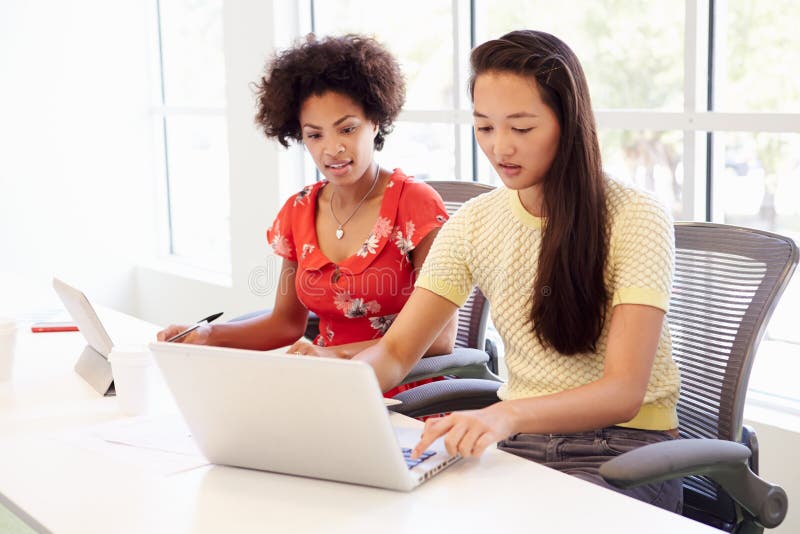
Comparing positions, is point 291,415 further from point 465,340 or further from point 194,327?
point 465,340

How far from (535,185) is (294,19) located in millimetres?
2539

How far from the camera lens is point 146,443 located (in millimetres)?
1509

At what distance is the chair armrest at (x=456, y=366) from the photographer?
1.90 m

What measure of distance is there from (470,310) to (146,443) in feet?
2.97

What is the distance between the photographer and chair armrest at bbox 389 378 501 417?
5.69 feet

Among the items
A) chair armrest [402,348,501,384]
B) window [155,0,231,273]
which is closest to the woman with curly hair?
chair armrest [402,348,501,384]

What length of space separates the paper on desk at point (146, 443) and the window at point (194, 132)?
3.11 metres

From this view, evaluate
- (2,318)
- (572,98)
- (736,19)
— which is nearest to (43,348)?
(2,318)

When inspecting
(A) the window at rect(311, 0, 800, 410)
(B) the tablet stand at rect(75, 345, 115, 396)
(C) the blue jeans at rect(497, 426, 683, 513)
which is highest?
(A) the window at rect(311, 0, 800, 410)

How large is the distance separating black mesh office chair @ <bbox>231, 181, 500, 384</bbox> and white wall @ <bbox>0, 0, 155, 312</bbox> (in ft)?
8.88

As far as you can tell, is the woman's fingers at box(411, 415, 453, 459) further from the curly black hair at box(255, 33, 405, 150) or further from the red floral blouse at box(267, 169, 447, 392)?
the curly black hair at box(255, 33, 405, 150)

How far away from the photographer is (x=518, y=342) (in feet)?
5.70

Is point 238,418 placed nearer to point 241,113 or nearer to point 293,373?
point 293,373

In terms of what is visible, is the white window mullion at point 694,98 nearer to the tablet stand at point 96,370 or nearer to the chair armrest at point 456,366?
the chair armrest at point 456,366
